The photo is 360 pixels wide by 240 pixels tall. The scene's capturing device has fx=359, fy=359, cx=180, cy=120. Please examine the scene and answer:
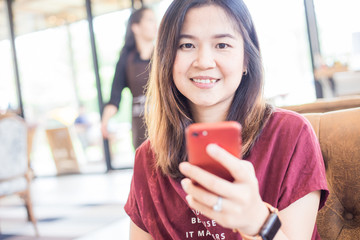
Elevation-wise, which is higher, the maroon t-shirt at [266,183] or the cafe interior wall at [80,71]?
the cafe interior wall at [80,71]

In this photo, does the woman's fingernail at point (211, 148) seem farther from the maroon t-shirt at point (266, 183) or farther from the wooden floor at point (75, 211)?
the wooden floor at point (75, 211)

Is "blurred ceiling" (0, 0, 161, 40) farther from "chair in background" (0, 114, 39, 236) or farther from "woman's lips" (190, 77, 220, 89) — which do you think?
"woman's lips" (190, 77, 220, 89)

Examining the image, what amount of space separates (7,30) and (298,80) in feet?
18.8

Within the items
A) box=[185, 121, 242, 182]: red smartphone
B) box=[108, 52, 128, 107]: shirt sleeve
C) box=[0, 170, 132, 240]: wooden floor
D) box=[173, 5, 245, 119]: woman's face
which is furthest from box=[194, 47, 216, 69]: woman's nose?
box=[0, 170, 132, 240]: wooden floor

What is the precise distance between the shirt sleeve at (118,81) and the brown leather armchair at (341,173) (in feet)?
5.61

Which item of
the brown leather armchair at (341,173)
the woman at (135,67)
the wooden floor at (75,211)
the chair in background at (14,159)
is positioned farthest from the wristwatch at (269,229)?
the chair in background at (14,159)

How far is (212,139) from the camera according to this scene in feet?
1.84

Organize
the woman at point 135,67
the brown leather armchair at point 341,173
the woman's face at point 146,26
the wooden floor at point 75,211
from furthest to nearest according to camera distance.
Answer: the wooden floor at point 75,211
the woman's face at point 146,26
the woman at point 135,67
the brown leather armchair at point 341,173

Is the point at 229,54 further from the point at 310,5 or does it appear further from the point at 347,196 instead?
Result: the point at 310,5

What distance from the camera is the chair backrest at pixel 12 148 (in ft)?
11.1

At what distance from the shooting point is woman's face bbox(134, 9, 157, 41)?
105 inches

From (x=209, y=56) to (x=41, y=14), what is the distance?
23.2 feet

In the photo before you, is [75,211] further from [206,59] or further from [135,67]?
[206,59]

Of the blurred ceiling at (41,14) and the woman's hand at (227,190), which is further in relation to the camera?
the blurred ceiling at (41,14)
